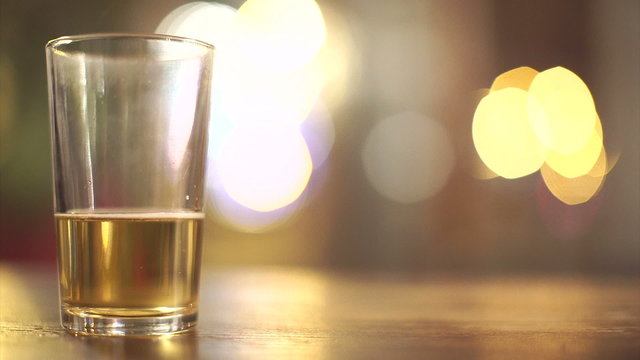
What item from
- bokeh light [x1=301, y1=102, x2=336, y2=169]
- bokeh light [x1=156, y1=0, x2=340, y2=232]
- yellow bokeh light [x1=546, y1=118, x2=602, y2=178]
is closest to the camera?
bokeh light [x1=301, y1=102, x2=336, y2=169]

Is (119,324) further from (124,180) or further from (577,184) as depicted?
(577,184)

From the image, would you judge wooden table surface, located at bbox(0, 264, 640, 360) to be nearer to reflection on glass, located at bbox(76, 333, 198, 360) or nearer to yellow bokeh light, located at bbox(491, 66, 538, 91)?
reflection on glass, located at bbox(76, 333, 198, 360)

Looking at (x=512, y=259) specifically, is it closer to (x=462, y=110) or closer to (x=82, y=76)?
(x=462, y=110)

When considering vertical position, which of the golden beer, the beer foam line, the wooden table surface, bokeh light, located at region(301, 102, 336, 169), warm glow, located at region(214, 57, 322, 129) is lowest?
bokeh light, located at region(301, 102, 336, 169)

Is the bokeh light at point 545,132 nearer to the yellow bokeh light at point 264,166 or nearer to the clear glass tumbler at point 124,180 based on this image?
the yellow bokeh light at point 264,166

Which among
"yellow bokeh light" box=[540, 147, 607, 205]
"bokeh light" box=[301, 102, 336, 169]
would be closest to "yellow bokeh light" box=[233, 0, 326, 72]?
"bokeh light" box=[301, 102, 336, 169]

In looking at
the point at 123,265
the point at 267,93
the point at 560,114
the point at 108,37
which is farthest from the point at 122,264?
the point at 560,114

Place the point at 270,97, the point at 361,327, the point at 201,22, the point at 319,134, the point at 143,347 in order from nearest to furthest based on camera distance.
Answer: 1. the point at 143,347
2. the point at 361,327
3. the point at 201,22
4. the point at 319,134
5. the point at 270,97

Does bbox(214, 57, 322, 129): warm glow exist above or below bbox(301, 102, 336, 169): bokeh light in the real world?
above
